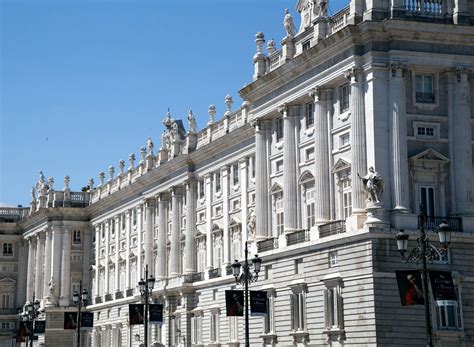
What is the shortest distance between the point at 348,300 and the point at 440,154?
8515 mm

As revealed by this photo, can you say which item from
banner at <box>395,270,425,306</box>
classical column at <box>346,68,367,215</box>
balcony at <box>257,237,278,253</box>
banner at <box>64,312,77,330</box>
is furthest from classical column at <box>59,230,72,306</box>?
banner at <box>395,270,425,306</box>

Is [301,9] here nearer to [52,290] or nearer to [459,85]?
[459,85]

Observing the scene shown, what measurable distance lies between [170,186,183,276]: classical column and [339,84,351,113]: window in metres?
31.6

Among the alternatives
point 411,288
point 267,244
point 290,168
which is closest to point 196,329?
point 267,244

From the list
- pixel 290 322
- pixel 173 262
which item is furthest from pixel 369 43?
pixel 173 262

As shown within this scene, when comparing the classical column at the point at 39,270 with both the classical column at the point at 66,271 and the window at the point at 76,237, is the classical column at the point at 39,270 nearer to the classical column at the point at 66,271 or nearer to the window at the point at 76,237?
the window at the point at 76,237

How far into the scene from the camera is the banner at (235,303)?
151 feet

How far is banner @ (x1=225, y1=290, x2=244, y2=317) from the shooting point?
46.0 meters

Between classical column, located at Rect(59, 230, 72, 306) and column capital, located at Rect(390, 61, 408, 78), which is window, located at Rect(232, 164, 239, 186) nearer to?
column capital, located at Rect(390, 61, 408, 78)

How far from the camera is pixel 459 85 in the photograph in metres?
A: 49.1

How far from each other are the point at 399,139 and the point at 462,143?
3483 mm

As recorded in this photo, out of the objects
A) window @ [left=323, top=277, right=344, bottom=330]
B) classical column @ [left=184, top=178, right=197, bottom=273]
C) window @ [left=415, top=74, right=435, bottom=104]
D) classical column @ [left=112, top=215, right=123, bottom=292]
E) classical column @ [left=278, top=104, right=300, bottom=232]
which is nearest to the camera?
window @ [left=323, top=277, right=344, bottom=330]

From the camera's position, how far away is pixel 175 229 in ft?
263

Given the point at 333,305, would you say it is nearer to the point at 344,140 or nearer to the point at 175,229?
the point at 344,140
